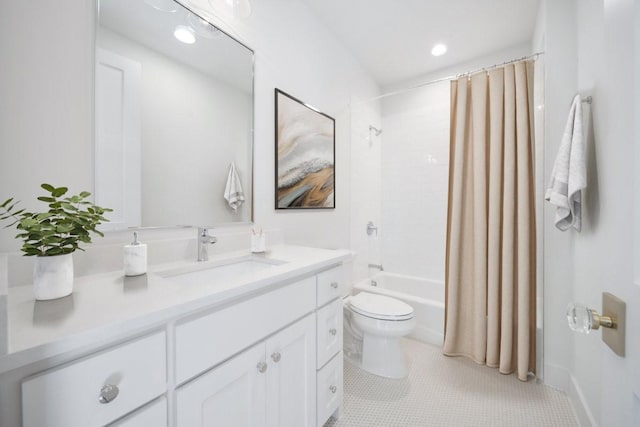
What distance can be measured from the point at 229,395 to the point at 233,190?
96 centimetres

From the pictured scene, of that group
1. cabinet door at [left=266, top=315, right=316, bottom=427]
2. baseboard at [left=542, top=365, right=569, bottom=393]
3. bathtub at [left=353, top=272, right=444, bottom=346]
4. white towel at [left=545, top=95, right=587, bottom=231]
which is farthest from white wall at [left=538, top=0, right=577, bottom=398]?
cabinet door at [left=266, top=315, right=316, bottom=427]

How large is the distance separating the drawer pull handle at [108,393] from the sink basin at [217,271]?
0.42 meters

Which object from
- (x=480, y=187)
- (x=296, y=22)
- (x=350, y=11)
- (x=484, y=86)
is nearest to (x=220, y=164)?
(x=296, y=22)

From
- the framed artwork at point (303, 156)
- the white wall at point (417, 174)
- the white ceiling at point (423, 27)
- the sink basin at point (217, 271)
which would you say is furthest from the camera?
the white wall at point (417, 174)

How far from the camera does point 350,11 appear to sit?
6.60ft

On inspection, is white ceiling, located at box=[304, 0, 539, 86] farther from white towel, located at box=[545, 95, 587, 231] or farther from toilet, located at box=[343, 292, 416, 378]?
toilet, located at box=[343, 292, 416, 378]

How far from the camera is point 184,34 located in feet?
4.05

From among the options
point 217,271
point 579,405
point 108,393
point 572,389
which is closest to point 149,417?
point 108,393

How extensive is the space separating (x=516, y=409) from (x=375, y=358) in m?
0.83

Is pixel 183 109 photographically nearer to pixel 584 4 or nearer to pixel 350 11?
pixel 350 11

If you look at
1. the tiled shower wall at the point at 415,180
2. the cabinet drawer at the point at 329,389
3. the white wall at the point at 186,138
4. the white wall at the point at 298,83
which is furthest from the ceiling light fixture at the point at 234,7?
the tiled shower wall at the point at 415,180

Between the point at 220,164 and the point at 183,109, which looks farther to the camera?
the point at 220,164

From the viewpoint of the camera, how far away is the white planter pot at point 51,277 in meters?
0.65

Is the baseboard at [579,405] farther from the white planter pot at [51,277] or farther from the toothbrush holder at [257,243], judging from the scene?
the white planter pot at [51,277]
